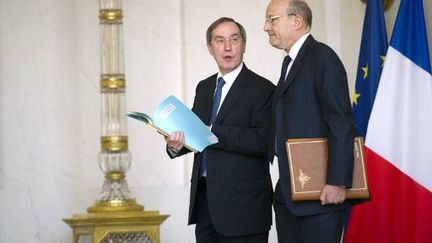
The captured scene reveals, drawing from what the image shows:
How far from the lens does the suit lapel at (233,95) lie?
4.88 meters

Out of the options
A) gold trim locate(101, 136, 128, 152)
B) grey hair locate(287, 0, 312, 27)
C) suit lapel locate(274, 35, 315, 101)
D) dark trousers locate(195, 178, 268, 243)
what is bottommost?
dark trousers locate(195, 178, 268, 243)

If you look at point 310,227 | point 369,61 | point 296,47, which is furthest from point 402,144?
point 310,227

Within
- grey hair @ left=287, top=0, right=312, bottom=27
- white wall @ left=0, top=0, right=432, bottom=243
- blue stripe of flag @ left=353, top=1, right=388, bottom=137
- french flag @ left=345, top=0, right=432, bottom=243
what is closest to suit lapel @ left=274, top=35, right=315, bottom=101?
grey hair @ left=287, top=0, right=312, bottom=27

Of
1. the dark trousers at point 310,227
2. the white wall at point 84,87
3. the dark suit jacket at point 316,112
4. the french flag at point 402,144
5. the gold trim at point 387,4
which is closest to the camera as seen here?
the dark suit jacket at point 316,112

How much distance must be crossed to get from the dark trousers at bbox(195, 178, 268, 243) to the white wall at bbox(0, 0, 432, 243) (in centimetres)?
255

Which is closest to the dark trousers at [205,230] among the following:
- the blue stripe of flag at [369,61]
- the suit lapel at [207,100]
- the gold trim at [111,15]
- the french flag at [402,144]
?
the suit lapel at [207,100]

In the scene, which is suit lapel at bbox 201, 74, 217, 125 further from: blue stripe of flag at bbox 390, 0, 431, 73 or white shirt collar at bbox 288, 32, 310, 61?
blue stripe of flag at bbox 390, 0, 431, 73

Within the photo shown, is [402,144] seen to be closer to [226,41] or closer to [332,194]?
[226,41]

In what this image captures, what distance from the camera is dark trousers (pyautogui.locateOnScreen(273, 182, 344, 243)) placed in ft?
13.9

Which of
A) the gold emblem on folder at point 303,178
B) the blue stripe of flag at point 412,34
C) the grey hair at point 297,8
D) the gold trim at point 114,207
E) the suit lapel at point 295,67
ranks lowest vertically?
the gold trim at point 114,207

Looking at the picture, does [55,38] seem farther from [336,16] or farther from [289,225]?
[289,225]

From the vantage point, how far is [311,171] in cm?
420

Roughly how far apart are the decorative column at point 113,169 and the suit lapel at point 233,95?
5.89ft

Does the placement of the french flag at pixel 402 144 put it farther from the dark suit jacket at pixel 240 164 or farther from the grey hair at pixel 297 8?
the grey hair at pixel 297 8
